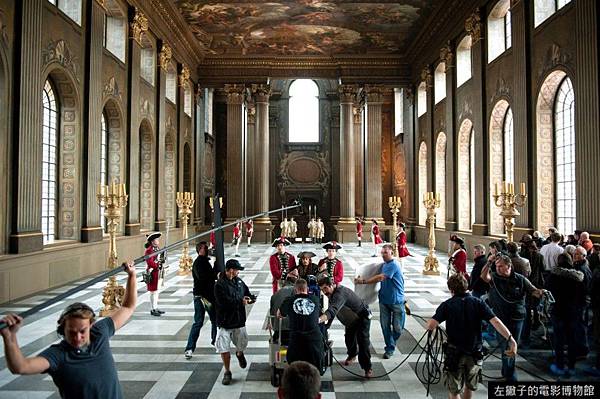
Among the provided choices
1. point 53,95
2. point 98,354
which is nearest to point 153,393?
point 98,354

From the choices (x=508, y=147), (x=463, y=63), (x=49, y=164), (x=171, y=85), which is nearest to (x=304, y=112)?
(x=171, y=85)

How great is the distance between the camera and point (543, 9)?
47.3 feet

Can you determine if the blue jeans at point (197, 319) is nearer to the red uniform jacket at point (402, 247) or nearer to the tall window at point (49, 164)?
the tall window at point (49, 164)

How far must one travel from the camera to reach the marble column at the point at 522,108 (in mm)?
14836

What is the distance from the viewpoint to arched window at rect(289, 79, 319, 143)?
3559cm

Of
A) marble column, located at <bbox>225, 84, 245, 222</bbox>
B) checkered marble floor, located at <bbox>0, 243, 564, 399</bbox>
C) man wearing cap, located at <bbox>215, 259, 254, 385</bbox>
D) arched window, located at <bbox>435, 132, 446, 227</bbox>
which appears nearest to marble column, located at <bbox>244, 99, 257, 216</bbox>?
marble column, located at <bbox>225, 84, 245, 222</bbox>

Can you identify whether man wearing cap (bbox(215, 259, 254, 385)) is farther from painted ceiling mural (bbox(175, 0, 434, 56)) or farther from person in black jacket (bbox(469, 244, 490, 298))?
painted ceiling mural (bbox(175, 0, 434, 56))

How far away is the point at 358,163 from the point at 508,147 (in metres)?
13.6

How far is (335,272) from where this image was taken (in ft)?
25.6

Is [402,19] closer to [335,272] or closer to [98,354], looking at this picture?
[335,272]

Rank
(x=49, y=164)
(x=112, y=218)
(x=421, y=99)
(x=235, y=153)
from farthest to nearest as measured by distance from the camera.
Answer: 1. (x=235, y=153)
2. (x=421, y=99)
3. (x=49, y=164)
4. (x=112, y=218)

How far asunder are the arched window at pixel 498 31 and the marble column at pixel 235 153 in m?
15.6

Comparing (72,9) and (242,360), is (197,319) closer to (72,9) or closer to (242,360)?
(242,360)

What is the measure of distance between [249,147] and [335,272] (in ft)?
78.9
